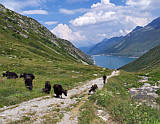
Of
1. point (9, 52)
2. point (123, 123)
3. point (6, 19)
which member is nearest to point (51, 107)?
point (123, 123)

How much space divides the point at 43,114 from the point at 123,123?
6.29 m

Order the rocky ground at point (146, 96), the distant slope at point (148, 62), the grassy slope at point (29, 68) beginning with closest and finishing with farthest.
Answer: the rocky ground at point (146, 96)
the grassy slope at point (29, 68)
the distant slope at point (148, 62)

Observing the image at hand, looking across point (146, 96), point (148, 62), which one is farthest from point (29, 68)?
point (148, 62)

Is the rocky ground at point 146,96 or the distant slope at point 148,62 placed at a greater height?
the distant slope at point 148,62

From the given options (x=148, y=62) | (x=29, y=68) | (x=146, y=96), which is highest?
(x=148, y=62)

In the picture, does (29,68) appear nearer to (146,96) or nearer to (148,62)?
(146,96)

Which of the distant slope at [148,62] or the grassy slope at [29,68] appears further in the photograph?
the distant slope at [148,62]

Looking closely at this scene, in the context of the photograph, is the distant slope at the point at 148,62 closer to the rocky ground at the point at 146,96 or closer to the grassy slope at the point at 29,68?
the grassy slope at the point at 29,68

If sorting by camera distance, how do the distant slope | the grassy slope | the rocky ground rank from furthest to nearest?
1. the distant slope
2. the grassy slope
3. the rocky ground

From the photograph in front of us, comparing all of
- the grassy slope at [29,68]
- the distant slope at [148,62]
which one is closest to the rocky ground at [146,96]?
the grassy slope at [29,68]

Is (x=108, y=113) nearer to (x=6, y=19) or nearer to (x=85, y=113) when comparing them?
(x=85, y=113)

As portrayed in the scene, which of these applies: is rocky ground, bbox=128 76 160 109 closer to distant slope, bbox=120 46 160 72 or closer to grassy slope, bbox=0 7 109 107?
grassy slope, bbox=0 7 109 107

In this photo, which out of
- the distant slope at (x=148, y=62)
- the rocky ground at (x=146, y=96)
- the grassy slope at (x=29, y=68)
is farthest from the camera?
the distant slope at (x=148, y=62)

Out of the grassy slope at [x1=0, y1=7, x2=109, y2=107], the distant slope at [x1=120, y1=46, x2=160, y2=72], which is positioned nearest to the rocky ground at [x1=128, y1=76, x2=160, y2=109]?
the grassy slope at [x1=0, y1=7, x2=109, y2=107]
